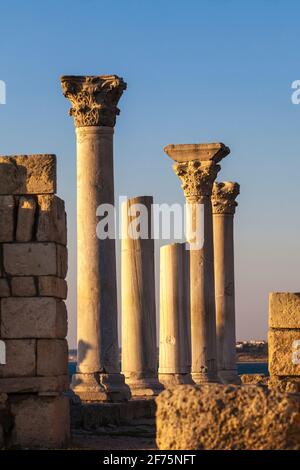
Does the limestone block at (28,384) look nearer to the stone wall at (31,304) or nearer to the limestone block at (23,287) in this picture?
the stone wall at (31,304)

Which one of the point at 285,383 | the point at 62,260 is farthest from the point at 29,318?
the point at 285,383

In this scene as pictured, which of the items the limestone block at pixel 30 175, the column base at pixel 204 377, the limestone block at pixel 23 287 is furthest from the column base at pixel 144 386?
the limestone block at pixel 30 175

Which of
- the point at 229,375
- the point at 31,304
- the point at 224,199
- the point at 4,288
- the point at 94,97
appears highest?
the point at 94,97

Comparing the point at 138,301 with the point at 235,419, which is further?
the point at 138,301

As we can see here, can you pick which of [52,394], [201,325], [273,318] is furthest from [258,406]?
[201,325]

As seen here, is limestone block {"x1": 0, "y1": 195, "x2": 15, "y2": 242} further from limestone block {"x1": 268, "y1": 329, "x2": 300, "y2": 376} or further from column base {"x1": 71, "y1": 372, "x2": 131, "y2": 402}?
limestone block {"x1": 268, "y1": 329, "x2": 300, "y2": 376}

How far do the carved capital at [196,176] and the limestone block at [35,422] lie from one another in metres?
14.3

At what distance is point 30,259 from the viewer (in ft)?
67.9

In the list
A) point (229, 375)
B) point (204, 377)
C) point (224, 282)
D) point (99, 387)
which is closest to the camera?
point (99, 387)

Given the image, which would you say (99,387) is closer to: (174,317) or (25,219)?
(25,219)

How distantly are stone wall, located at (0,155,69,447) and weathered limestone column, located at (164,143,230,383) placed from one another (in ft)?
43.7

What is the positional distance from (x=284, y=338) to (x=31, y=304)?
19.1 feet

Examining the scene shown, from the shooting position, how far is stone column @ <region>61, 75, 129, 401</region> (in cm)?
2605

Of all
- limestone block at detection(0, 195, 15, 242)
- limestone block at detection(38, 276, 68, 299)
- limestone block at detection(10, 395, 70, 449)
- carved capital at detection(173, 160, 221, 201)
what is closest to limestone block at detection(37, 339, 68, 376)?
limestone block at detection(10, 395, 70, 449)
